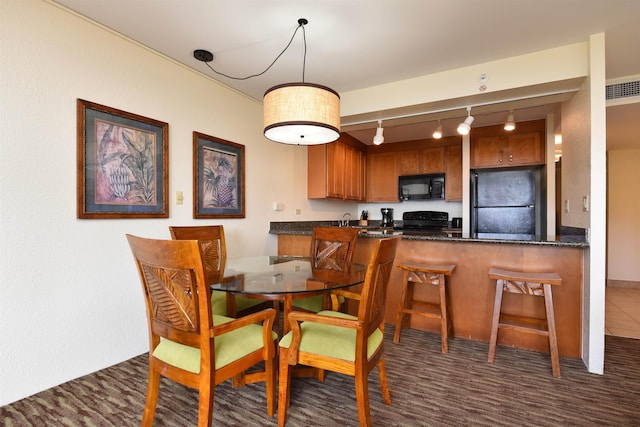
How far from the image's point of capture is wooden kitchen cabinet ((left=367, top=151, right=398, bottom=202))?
529 centimetres

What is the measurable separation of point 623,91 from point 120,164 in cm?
434

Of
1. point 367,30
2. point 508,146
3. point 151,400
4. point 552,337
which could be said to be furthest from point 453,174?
point 151,400

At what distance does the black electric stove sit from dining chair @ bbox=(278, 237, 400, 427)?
3.75 metres

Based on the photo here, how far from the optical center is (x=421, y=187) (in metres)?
5.01

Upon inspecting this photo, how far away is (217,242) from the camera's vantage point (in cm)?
259

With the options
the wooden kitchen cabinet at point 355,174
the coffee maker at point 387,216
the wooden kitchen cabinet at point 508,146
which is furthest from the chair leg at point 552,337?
the coffee maker at point 387,216

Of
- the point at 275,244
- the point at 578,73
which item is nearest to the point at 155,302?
the point at 275,244

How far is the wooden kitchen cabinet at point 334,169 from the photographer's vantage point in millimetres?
4225

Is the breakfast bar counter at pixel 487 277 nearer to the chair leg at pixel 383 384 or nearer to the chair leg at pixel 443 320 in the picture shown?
the chair leg at pixel 443 320

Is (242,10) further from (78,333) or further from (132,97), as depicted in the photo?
(78,333)

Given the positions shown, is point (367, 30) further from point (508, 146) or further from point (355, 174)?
point (508, 146)

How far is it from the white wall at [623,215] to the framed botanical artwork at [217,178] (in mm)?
5616

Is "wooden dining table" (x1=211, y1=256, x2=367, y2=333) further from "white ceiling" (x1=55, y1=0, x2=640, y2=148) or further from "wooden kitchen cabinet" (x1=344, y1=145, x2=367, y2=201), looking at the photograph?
"wooden kitchen cabinet" (x1=344, y1=145, x2=367, y2=201)

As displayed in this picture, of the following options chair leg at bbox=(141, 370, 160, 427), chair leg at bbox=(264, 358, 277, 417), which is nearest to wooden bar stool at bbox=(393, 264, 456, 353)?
chair leg at bbox=(264, 358, 277, 417)
